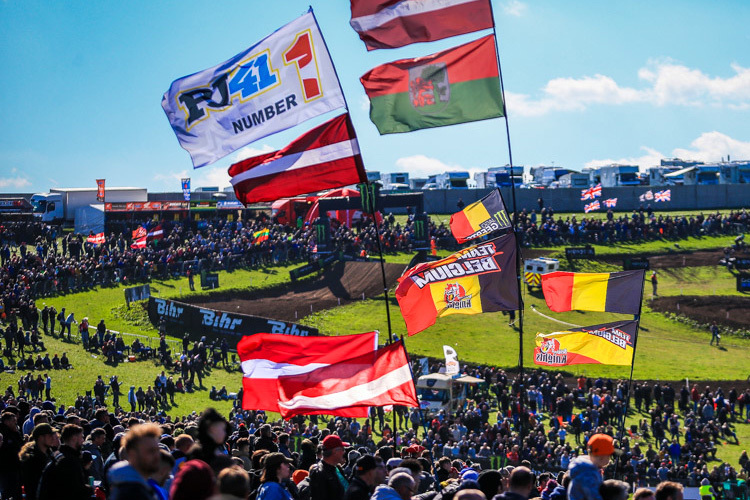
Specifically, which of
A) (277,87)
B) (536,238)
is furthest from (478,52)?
(536,238)

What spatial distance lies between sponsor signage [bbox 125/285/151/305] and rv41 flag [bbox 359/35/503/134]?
33464mm

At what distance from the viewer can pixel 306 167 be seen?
13297 mm

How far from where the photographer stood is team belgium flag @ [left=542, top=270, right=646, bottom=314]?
17.0m

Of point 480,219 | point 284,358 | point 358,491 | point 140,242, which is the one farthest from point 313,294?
point 358,491

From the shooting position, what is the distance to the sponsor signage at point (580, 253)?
178 ft

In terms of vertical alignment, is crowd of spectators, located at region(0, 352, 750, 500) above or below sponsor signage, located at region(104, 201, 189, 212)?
below

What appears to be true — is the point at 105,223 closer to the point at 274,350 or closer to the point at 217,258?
the point at 217,258

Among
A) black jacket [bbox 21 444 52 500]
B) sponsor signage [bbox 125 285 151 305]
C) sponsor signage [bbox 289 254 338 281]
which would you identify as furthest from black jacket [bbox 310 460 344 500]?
sponsor signage [bbox 289 254 338 281]

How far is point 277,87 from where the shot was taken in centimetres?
1332

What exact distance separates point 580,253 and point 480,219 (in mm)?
35238

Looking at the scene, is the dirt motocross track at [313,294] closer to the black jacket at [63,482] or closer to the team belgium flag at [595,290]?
the team belgium flag at [595,290]

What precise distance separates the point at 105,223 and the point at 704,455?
148 ft

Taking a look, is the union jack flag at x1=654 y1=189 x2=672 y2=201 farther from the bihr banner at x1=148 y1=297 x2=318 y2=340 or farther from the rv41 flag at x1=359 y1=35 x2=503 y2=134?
the rv41 flag at x1=359 y1=35 x2=503 y2=134

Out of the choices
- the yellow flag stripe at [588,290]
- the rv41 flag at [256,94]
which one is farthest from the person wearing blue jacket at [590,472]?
the yellow flag stripe at [588,290]
